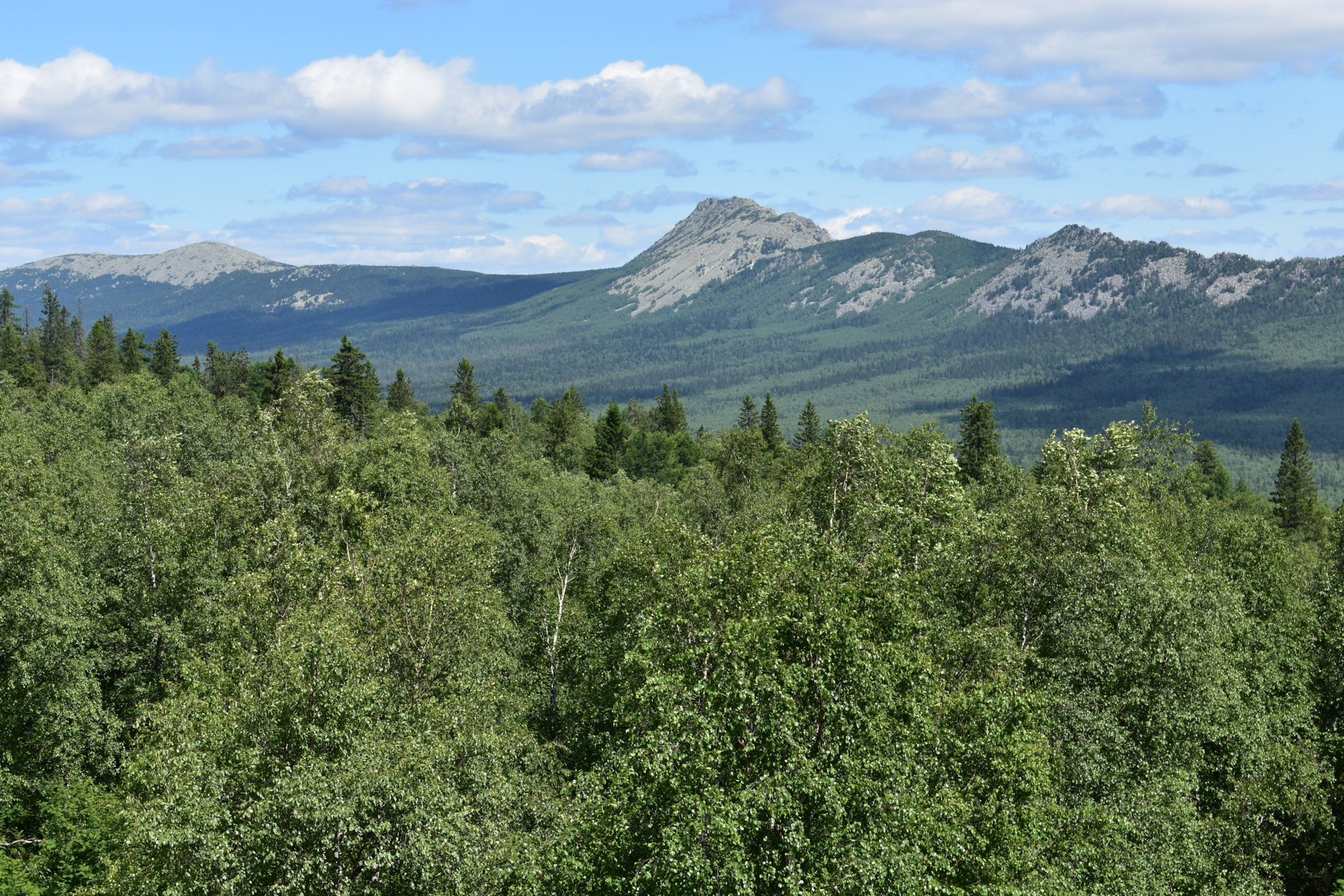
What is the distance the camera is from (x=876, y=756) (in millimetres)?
24016

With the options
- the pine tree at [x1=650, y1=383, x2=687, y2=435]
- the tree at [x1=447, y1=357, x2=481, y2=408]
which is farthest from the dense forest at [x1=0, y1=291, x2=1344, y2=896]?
the pine tree at [x1=650, y1=383, x2=687, y2=435]

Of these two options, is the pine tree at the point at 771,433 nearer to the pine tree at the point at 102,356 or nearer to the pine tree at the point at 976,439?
the pine tree at the point at 976,439

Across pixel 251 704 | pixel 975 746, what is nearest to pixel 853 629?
pixel 975 746

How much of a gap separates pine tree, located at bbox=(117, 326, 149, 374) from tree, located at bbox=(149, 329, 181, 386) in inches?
67.2

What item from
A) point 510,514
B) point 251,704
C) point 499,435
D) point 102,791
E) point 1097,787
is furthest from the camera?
point 499,435

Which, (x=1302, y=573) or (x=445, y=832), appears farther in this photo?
(x=1302, y=573)

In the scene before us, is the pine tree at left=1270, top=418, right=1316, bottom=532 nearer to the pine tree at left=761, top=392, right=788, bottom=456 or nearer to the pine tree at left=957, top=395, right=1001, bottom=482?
the pine tree at left=957, top=395, right=1001, bottom=482

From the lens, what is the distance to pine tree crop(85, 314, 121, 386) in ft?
433

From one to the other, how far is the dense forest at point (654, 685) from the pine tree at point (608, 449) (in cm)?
5331

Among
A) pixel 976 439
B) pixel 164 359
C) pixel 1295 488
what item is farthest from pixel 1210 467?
pixel 164 359

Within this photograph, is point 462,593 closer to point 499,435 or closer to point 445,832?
point 445,832

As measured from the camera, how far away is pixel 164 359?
14525 cm

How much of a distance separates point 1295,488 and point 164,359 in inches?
6633

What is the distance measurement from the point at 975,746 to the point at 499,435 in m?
75.7
